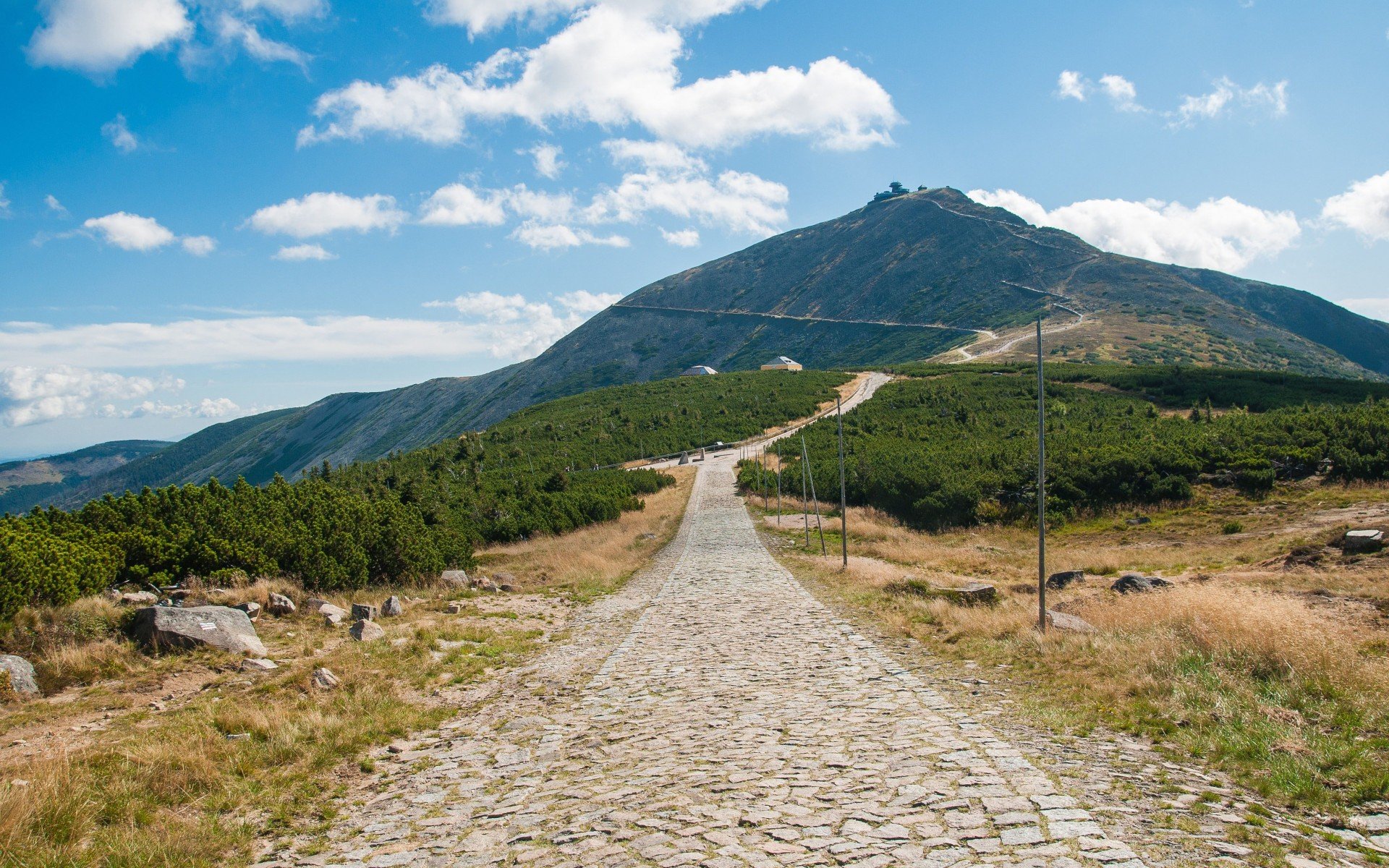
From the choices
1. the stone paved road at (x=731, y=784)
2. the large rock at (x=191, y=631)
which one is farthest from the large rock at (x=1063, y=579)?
the large rock at (x=191, y=631)

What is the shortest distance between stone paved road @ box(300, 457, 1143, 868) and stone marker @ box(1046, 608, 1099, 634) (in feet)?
9.71

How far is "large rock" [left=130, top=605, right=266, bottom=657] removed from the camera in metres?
9.71

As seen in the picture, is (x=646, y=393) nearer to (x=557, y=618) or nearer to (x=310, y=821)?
(x=557, y=618)

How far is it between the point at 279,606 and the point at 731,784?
389 inches

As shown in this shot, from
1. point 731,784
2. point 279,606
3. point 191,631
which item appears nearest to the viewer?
point 731,784

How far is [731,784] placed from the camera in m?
5.68

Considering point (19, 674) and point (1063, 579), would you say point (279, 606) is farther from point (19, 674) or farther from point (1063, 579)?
point (1063, 579)

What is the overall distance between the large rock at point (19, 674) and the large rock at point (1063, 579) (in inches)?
715

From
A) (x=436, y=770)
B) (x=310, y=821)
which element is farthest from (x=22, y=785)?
(x=436, y=770)

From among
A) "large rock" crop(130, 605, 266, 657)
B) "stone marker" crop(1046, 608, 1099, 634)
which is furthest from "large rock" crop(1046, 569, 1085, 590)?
"large rock" crop(130, 605, 266, 657)

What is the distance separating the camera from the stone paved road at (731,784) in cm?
455

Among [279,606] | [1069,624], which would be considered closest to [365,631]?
[279,606]

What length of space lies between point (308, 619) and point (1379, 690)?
13826 mm

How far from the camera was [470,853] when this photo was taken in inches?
193
